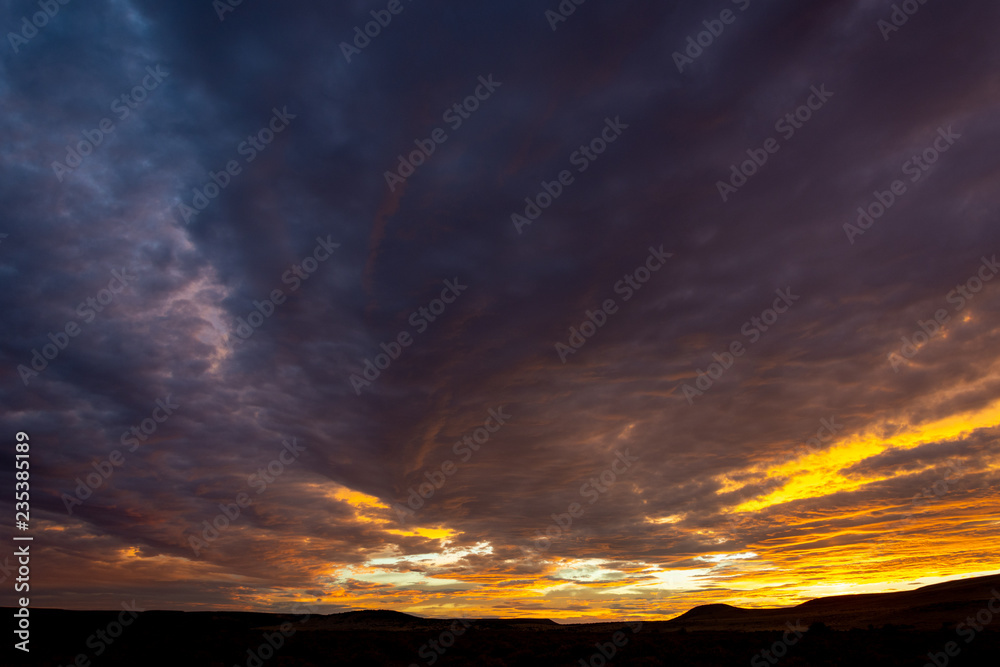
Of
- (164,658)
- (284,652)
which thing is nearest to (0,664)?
(164,658)

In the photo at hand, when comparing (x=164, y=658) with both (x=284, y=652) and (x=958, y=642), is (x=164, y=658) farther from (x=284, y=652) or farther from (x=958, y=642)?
(x=958, y=642)

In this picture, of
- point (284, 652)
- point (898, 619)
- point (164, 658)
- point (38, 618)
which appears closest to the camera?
point (164, 658)

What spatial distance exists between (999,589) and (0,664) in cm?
10416

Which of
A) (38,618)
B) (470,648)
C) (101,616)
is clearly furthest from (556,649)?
(38,618)

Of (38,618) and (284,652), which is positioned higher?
(38,618)

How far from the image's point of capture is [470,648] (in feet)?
134

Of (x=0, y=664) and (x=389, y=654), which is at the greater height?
(x=0, y=664)

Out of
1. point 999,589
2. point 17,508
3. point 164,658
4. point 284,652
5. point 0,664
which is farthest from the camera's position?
point 999,589

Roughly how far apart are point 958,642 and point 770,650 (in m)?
11.6

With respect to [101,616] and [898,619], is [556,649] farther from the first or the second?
[101,616]

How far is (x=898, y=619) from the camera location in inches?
2351

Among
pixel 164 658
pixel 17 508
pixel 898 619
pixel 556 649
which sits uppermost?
pixel 17 508

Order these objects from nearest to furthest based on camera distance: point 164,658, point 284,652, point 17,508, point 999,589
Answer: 1. point 17,508
2. point 164,658
3. point 284,652
4. point 999,589

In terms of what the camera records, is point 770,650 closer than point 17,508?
No
